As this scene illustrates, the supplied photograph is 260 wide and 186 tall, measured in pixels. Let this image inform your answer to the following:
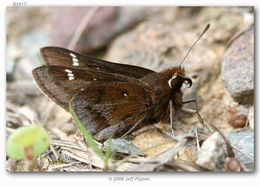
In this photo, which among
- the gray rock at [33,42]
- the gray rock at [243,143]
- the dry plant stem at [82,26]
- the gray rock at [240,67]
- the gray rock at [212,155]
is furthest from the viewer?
the gray rock at [33,42]

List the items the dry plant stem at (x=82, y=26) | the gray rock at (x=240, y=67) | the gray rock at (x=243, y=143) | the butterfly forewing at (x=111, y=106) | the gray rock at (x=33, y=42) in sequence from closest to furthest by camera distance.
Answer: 1. the gray rock at (x=243, y=143)
2. the butterfly forewing at (x=111, y=106)
3. the gray rock at (x=240, y=67)
4. the dry plant stem at (x=82, y=26)
5. the gray rock at (x=33, y=42)

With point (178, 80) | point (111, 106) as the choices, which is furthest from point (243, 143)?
point (111, 106)

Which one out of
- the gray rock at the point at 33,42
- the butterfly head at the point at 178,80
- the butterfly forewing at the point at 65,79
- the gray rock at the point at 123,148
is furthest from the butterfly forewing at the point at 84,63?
the gray rock at the point at 33,42

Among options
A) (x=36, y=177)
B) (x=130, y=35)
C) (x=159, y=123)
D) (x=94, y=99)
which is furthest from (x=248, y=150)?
(x=130, y=35)

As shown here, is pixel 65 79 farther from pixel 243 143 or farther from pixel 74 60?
pixel 243 143

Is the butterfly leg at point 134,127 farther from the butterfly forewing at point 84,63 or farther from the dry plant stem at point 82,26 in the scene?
the dry plant stem at point 82,26
